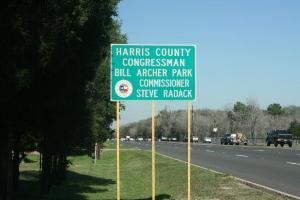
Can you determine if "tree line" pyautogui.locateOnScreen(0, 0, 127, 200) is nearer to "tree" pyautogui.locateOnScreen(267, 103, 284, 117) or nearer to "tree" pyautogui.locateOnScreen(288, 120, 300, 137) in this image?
"tree" pyautogui.locateOnScreen(288, 120, 300, 137)

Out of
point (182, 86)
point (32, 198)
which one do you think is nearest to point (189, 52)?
point (182, 86)

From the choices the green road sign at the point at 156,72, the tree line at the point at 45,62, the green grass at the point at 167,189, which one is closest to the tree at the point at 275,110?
the green grass at the point at 167,189

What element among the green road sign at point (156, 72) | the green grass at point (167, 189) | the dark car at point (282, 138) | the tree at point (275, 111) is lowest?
the green grass at point (167, 189)

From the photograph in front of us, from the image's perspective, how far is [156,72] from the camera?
10.4m

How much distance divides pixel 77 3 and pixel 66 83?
4.99 ft

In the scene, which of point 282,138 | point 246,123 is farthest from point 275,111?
point 282,138

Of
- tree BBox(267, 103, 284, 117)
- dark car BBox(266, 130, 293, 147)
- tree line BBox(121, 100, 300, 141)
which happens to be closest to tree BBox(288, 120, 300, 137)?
tree line BBox(121, 100, 300, 141)

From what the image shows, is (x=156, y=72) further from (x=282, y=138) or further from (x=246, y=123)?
(x=246, y=123)

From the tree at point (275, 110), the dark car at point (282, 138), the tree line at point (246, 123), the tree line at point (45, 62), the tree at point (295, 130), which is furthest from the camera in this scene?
the tree at point (275, 110)

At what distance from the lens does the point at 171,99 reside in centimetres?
1038

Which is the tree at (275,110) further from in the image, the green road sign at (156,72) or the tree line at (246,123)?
the green road sign at (156,72)

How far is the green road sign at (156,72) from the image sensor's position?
10328mm

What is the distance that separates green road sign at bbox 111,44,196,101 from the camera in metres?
10.3

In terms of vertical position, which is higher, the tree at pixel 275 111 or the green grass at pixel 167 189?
the tree at pixel 275 111
